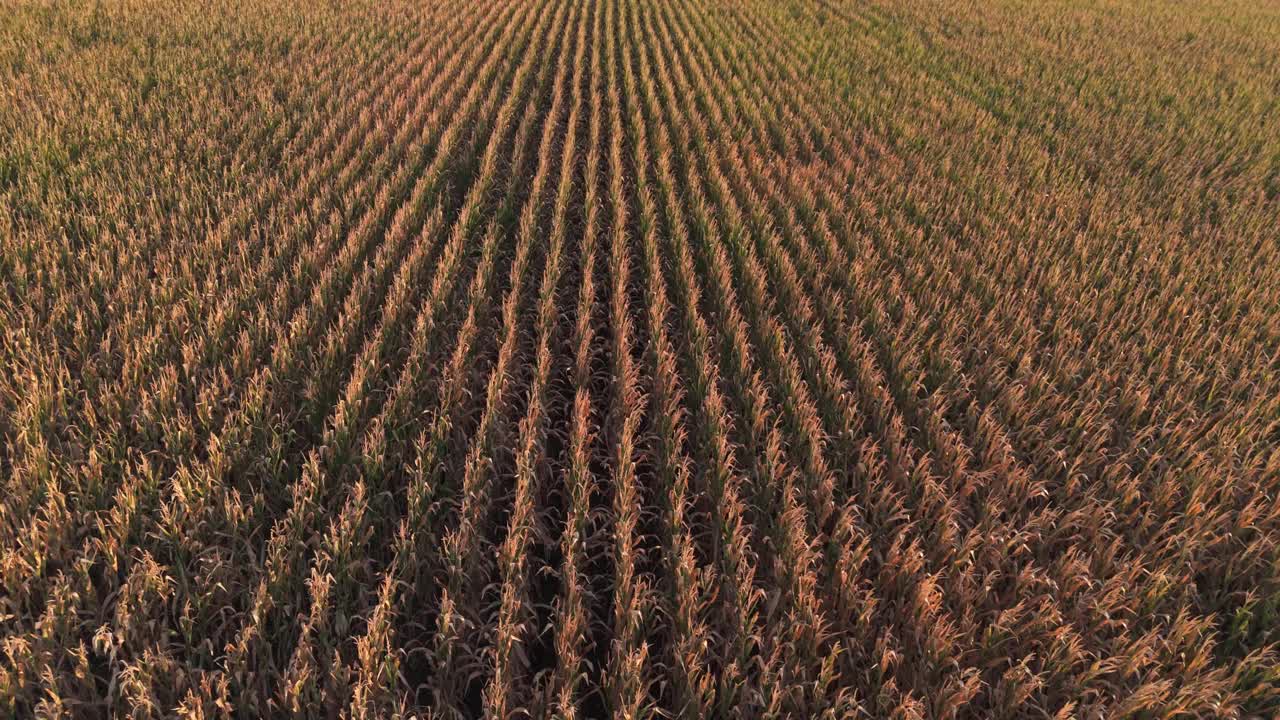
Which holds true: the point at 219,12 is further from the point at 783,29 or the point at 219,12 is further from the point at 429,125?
the point at 783,29

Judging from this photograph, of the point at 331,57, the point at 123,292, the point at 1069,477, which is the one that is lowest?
the point at 1069,477

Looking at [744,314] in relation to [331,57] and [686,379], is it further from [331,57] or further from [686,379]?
[331,57]

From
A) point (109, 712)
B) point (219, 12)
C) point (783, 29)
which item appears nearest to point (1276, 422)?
point (109, 712)

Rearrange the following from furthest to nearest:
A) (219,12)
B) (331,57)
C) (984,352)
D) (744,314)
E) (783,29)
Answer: (783,29) → (219,12) → (331,57) → (744,314) → (984,352)

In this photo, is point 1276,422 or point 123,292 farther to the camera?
point 123,292

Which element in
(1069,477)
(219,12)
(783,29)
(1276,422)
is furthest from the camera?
(783,29)

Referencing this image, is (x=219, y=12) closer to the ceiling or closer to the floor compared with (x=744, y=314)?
closer to the ceiling

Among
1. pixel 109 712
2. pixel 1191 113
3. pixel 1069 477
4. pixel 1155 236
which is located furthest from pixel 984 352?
pixel 1191 113
